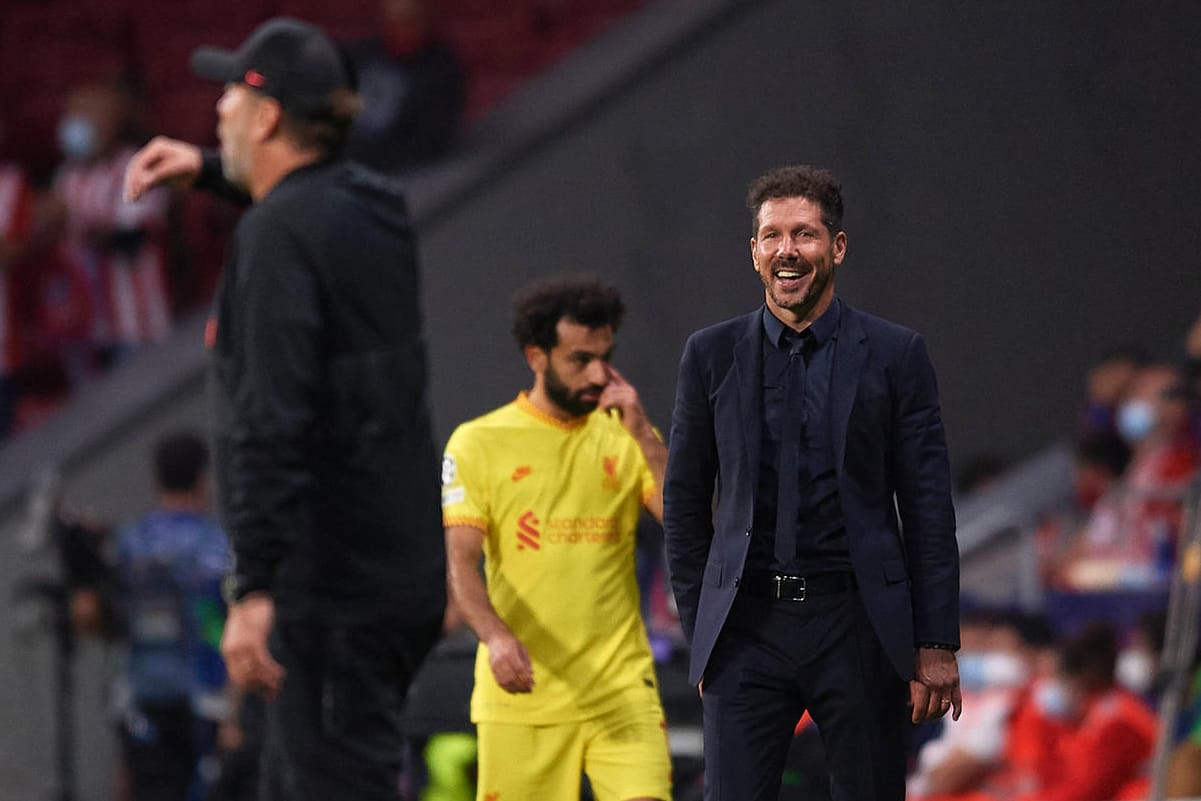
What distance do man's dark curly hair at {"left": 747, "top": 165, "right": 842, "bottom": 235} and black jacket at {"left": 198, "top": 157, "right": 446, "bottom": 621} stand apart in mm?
833

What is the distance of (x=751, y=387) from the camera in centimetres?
461

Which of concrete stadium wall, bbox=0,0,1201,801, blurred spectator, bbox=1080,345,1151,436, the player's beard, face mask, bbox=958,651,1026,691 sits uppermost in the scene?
concrete stadium wall, bbox=0,0,1201,801

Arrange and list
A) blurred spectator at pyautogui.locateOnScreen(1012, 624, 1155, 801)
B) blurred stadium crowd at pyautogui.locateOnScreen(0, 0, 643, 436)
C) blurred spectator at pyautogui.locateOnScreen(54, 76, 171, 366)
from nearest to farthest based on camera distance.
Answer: blurred spectator at pyautogui.locateOnScreen(1012, 624, 1155, 801) < blurred stadium crowd at pyautogui.locateOnScreen(0, 0, 643, 436) < blurred spectator at pyautogui.locateOnScreen(54, 76, 171, 366)

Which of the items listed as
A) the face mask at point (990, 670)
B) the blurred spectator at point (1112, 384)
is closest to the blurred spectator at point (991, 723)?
the face mask at point (990, 670)

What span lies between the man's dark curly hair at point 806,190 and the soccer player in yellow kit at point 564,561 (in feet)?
2.93

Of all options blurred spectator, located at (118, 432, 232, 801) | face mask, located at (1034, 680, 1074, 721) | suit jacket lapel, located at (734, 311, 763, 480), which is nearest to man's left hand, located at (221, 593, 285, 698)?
suit jacket lapel, located at (734, 311, 763, 480)

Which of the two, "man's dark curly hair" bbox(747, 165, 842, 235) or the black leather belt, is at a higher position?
"man's dark curly hair" bbox(747, 165, 842, 235)

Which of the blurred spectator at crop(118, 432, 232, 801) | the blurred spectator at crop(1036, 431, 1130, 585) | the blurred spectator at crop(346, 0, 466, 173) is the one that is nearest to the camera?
the blurred spectator at crop(118, 432, 232, 801)

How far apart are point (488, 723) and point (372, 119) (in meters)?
6.55

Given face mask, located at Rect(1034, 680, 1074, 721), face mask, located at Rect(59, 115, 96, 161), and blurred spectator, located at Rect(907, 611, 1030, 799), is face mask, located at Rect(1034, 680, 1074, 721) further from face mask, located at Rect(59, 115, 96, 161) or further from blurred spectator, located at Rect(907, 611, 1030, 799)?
face mask, located at Rect(59, 115, 96, 161)

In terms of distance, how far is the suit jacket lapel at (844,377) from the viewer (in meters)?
4.52

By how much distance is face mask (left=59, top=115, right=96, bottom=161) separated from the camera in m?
12.0

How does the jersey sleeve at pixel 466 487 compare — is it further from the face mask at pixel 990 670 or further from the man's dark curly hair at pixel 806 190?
the face mask at pixel 990 670

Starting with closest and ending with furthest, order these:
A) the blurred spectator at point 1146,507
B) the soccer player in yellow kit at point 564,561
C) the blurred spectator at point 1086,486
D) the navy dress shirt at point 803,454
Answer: the navy dress shirt at point 803,454, the soccer player in yellow kit at point 564,561, the blurred spectator at point 1146,507, the blurred spectator at point 1086,486
